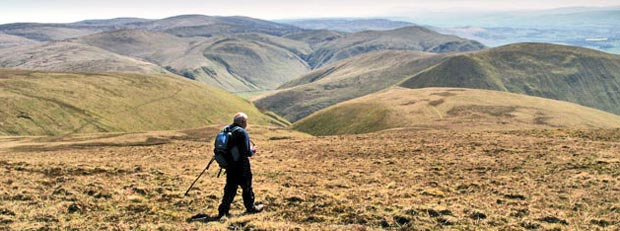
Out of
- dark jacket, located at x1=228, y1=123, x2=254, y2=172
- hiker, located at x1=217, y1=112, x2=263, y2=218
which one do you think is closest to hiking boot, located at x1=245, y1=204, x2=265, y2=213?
hiker, located at x1=217, y1=112, x2=263, y2=218

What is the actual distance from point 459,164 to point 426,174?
15.4ft

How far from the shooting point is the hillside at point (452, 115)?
322 ft

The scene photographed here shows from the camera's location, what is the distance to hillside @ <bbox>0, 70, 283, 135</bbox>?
414 feet

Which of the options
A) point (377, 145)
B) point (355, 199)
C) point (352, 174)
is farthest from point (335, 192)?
point (377, 145)

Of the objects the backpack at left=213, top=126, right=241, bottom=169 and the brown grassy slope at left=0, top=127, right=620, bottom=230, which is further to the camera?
the brown grassy slope at left=0, top=127, right=620, bottom=230

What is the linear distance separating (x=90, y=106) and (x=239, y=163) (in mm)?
155227

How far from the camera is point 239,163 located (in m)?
15.5

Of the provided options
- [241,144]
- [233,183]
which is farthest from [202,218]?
[241,144]

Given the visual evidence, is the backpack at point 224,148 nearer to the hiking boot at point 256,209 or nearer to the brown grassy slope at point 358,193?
the brown grassy slope at point 358,193

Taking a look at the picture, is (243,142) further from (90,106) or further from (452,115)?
(90,106)

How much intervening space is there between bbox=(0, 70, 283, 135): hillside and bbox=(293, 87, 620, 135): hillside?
60.2 metres

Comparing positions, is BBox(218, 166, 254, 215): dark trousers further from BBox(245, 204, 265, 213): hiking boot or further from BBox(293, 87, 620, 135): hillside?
BBox(293, 87, 620, 135): hillside

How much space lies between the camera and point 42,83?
6334 inches

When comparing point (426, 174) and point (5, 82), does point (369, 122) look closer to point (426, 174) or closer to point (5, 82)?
point (426, 174)
